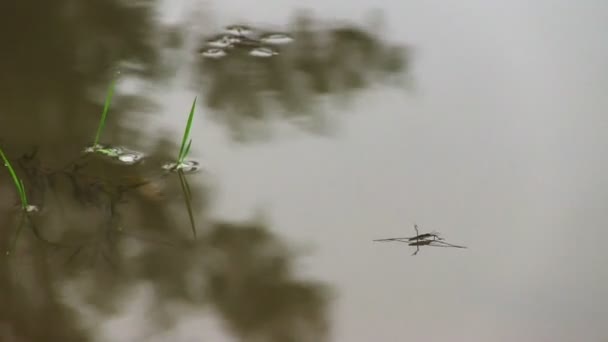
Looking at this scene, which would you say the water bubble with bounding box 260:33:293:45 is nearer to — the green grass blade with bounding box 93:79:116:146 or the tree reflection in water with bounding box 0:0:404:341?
the tree reflection in water with bounding box 0:0:404:341

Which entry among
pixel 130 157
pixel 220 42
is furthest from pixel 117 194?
Result: pixel 220 42

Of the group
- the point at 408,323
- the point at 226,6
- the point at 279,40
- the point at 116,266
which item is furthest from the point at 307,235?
the point at 226,6

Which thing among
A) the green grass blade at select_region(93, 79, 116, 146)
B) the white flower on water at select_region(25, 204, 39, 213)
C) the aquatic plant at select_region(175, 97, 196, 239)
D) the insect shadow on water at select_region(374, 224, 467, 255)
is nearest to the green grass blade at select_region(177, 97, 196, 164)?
the aquatic plant at select_region(175, 97, 196, 239)

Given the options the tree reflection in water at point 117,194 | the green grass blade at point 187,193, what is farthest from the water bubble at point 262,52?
the green grass blade at point 187,193

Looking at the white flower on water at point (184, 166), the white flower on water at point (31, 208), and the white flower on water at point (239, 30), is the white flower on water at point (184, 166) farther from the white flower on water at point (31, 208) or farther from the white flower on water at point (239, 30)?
the white flower on water at point (239, 30)

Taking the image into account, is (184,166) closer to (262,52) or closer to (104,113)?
(104,113)

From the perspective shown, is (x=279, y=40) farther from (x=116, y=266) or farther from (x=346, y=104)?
(x=116, y=266)
